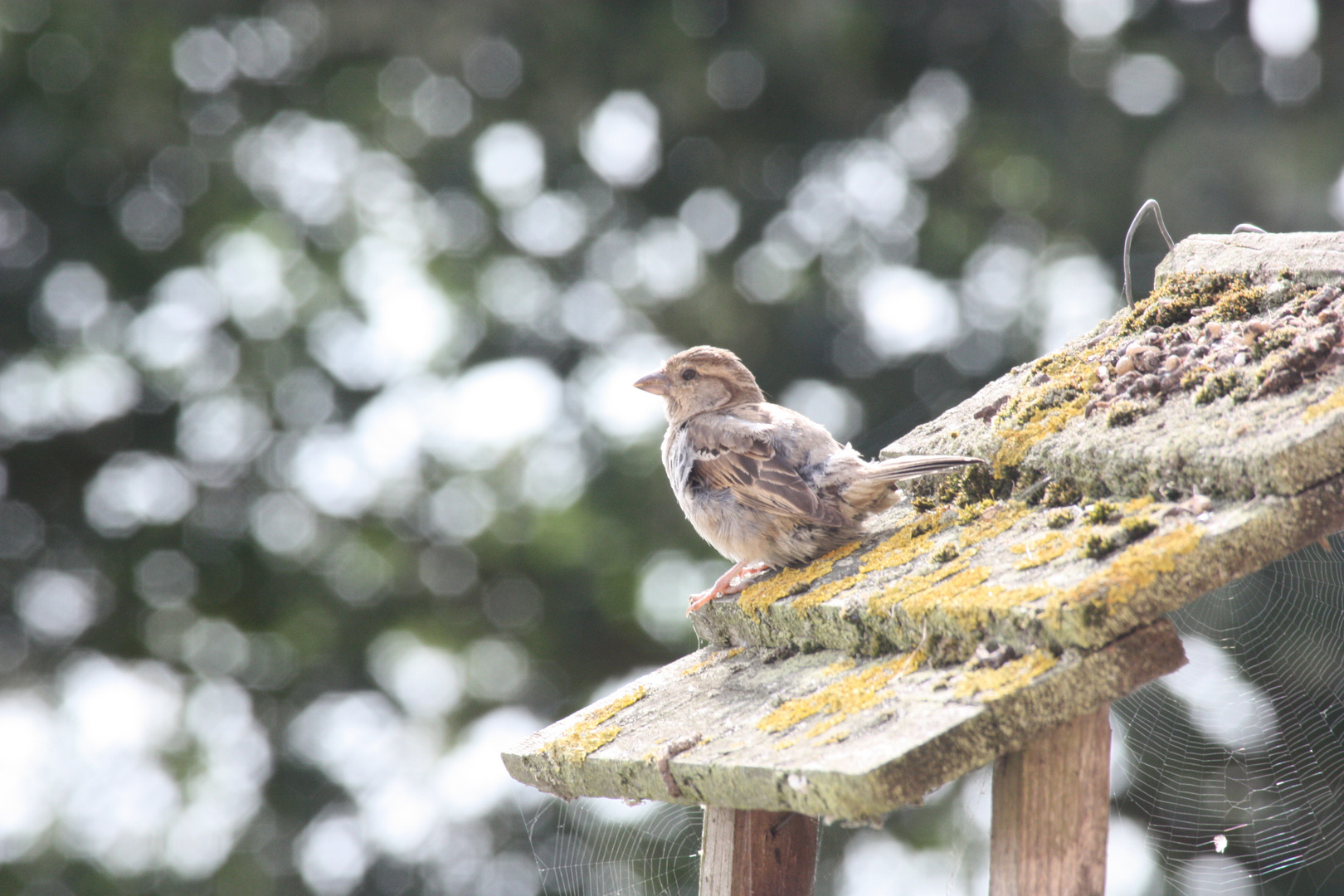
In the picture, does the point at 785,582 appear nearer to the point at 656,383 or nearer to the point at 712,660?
the point at 712,660

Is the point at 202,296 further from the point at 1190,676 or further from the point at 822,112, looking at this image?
the point at 1190,676

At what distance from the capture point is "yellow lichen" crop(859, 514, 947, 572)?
8.13 ft

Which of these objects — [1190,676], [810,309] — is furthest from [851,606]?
[810,309]

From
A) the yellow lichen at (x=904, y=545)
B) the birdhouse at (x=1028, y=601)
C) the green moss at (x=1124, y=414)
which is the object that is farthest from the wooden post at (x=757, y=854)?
the green moss at (x=1124, y=414)

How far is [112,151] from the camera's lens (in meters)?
8.55

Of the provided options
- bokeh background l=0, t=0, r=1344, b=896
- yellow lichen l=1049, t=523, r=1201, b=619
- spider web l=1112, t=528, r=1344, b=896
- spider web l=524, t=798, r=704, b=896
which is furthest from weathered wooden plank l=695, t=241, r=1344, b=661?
bokeh background l=0, t=0, r=1344, b=896

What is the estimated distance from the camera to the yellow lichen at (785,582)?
8.71ft

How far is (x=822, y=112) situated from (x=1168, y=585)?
750cm

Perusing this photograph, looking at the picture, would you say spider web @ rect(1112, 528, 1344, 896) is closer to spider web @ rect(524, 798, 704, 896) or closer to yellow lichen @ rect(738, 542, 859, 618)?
yellow lichen @ rect(738, 542, 859, 618)

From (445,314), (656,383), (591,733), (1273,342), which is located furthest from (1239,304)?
(445,314)

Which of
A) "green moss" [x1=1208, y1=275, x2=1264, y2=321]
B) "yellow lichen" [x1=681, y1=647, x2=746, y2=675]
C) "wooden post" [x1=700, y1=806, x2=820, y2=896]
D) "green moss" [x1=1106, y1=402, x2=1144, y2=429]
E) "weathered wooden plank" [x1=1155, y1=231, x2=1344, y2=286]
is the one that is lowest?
"wooden post" [x1=700, y1=806, x2=820, y2=896]

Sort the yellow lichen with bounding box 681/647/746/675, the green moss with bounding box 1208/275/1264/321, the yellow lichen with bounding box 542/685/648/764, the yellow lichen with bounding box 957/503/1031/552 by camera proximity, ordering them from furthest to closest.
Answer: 1. the yellow lichen with bounding box 681/647/746/675
2. the green moss with bounding box 1208/275/1264/321
3. the yellow lichen with bounding box 542/685/648/764
4. the yellow lichen with bounding box 957/503/1031/552

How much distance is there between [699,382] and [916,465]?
1622mm

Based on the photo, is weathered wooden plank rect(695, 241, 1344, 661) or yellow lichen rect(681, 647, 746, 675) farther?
yellow lichen rect(681, 647, 746, 675)
